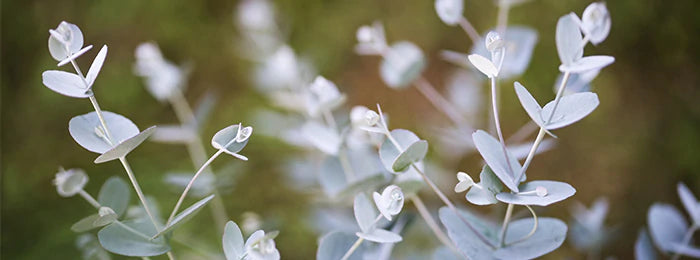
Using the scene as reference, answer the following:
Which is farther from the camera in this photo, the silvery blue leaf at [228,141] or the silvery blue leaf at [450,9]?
the silvery blue leaf at [450,9]

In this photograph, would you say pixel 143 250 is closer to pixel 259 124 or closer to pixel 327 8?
pixel 259 124

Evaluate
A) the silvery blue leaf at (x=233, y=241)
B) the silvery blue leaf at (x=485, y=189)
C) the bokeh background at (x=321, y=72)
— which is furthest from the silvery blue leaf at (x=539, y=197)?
the bokeh background at (x=321, y=72)

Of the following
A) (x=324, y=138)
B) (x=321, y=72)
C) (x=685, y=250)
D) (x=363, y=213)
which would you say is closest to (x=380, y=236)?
(x=363, y=213)

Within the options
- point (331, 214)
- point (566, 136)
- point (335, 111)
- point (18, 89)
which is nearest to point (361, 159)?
point (331, 214)

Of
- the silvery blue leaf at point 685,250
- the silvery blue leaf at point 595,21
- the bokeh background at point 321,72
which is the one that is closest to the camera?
the silvery blue leaf at point 595,21

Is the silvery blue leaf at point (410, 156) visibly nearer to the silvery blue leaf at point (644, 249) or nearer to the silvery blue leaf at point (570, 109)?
the silvery blue leaf at point (570, 109)

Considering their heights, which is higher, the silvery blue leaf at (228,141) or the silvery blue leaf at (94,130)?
the silvery blue leaf at (94,130)

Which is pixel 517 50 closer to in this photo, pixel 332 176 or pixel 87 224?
pixel 332 176

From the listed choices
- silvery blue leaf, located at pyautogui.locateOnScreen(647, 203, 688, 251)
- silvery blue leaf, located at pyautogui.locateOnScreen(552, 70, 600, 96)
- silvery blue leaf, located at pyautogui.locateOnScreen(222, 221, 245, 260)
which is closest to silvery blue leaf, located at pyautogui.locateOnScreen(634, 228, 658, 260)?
silvery blue leaf, located at pyautogui.locateOnScreen(647, 203, 688, 251)
